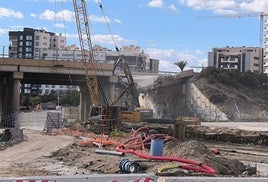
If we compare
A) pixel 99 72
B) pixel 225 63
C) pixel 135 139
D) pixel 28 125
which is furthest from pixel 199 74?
pixel 135 139

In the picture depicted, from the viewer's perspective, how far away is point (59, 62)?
220ft

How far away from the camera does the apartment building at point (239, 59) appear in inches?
6463

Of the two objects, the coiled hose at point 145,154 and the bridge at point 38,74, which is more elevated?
the bridge at point 38,74

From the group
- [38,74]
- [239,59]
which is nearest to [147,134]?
[38,74]

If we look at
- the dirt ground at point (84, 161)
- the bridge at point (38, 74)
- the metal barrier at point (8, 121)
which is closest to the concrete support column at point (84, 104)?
the bridge at point (38, 74)

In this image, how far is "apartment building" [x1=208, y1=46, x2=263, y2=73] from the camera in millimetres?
164163

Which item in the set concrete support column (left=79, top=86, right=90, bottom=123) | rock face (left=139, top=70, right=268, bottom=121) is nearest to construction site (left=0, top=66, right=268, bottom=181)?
concrete support column (left=79, top=86, right=90, bottom=123)

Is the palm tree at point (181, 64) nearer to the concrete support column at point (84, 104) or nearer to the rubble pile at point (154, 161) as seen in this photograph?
the concrete support column at point (84, 104)

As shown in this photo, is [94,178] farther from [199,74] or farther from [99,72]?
[199,74]

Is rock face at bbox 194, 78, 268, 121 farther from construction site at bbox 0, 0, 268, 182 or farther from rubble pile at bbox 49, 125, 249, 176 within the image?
rubble pile at bbox 49, 125, 249, 176

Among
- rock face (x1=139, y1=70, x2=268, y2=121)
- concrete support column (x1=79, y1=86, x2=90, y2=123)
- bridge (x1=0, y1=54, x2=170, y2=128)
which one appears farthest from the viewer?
rock face (x1=139, y1=70, x2=268, y2=121)

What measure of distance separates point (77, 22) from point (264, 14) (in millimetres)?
148425

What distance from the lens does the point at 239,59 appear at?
163625 millimetres

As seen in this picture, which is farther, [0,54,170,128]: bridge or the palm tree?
the palm tree
